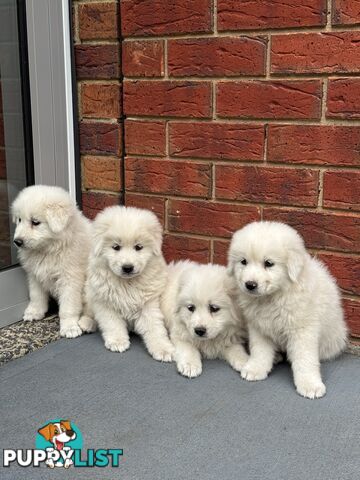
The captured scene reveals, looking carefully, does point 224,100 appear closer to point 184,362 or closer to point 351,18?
point 351,18

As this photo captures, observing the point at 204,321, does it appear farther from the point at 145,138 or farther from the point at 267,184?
the point at 145,138

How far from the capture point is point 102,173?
3830 mm

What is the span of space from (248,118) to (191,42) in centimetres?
58

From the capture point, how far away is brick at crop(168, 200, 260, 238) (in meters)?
3.39

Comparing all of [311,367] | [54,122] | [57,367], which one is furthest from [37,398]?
[54,122]

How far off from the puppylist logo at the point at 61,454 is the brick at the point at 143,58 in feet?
7.29

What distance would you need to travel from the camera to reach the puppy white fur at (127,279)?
10.0 feet

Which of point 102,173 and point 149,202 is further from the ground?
point 102,173

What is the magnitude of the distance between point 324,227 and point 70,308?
5.28 ft

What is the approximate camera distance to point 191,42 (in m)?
3.32

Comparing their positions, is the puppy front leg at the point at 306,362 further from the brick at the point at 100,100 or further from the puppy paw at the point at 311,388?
the brick at the point at 100,100

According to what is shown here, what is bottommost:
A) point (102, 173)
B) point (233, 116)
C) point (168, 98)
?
point (102, 173)

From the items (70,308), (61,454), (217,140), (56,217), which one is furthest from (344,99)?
(61,454)

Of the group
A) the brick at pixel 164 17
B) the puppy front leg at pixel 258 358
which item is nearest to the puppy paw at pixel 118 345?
the puppy front leg at pixel 258 358
